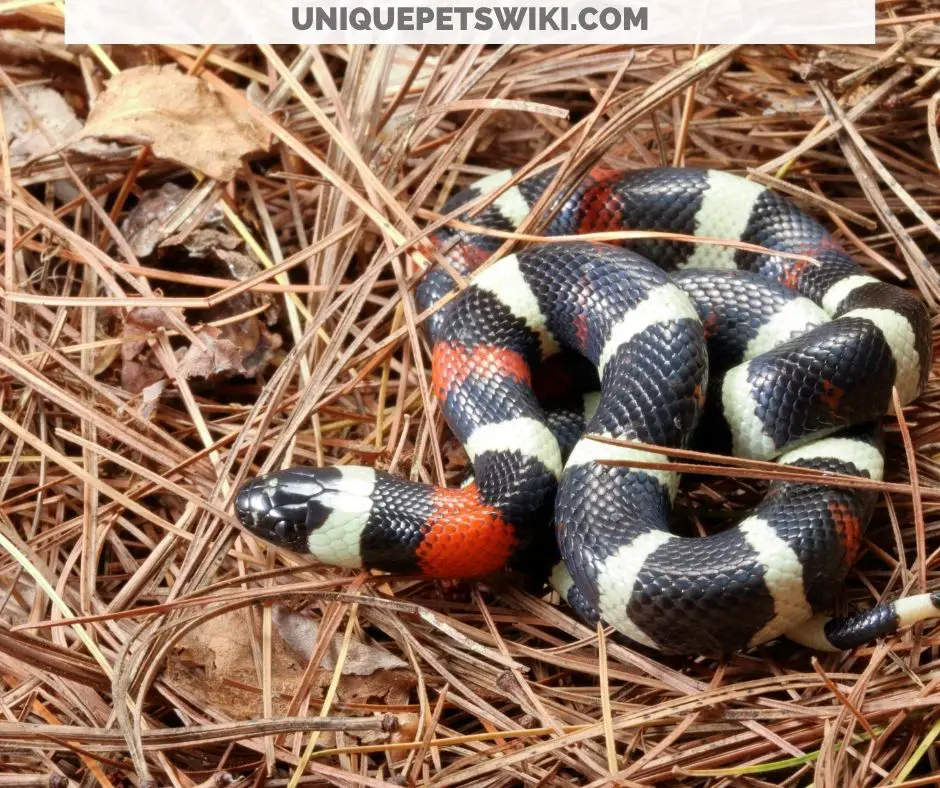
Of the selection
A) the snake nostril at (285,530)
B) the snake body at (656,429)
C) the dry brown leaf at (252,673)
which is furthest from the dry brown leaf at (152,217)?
the dry brown leaf at (252,673)

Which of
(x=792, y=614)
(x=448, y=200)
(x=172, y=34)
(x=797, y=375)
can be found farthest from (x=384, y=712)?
(x=172, y=34)

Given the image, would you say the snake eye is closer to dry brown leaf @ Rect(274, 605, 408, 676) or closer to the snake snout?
the snake snout

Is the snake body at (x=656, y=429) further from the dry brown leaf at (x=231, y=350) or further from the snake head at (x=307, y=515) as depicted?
the dry brown leaf at (x=231, y=350)

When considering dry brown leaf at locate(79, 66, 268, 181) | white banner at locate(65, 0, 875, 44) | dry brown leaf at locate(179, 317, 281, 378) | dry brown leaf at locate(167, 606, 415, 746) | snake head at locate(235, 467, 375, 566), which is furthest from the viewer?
dry brown leaf at locate(79, 66, 268, 181)

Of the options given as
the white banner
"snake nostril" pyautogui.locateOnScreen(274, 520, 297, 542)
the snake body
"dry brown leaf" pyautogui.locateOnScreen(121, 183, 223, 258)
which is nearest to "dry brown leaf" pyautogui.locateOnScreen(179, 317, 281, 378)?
"dry brown leaf" pyautogui.locateOnScreen(121, 183, 223, 258)

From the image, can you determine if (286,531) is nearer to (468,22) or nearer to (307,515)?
(307,515)

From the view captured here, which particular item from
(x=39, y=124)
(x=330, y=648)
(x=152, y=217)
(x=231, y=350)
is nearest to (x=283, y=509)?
(x=330, y=648)
